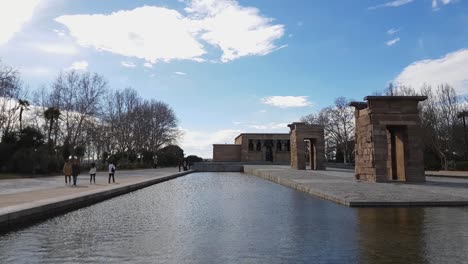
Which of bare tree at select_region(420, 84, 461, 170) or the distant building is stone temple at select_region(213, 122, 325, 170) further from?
bare tree at select_region(420, 84, 461, 170)

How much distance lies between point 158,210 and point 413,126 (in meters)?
15.9

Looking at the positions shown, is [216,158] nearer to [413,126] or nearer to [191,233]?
A: [413,126]

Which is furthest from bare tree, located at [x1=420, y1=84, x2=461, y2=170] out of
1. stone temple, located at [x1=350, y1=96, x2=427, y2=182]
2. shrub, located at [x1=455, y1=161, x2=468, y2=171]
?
stone temple, located at [x1=350, y1=96, x2=427, y2=182]

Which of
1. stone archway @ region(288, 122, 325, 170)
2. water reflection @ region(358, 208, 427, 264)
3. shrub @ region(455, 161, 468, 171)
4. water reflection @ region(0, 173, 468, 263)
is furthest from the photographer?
stone archway @ region(288, 122, 325, 170)

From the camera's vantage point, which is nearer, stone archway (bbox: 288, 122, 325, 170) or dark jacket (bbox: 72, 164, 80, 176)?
dark jacket (bbox: 72, 164, 80, 176)


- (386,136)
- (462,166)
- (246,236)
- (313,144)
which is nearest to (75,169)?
(246,236)

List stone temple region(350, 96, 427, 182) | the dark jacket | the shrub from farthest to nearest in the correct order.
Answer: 1. the shrub
2. stone temple region(350, 96, 427, 182)
3. the dark jacket

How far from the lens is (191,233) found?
29.8 feet

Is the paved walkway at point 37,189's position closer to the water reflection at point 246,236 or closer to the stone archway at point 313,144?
the water reflection at point 246,236

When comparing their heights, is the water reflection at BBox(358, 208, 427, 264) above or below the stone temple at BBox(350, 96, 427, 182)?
below

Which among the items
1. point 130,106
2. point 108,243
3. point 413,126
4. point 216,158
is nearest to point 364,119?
point 413,126

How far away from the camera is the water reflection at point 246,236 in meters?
6.97

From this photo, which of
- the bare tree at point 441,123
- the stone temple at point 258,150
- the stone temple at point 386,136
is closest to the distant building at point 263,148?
the stone temple at point 258,150

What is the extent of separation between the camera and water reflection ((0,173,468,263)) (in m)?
6.97
